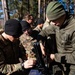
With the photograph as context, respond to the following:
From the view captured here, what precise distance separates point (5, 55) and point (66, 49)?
39.0 inches

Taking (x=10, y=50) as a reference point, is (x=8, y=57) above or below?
below

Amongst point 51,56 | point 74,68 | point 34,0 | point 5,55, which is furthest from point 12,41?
point 34,0

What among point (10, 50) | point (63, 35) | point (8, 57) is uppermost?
point (63, 35)

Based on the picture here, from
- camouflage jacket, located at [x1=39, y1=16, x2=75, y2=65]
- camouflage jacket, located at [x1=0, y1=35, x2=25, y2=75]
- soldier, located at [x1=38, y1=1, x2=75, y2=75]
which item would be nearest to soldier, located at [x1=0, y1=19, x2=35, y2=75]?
camouflage jacket, located at [x1=0, y1=35, x2=25, y2=75]

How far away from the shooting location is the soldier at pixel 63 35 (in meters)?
4.43

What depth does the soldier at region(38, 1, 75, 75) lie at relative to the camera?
174 inches

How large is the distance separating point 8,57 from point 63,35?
932 mm

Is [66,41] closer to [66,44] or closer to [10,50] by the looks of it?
[66,44]

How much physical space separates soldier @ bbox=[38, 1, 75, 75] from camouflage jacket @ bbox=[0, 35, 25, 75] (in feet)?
1.73

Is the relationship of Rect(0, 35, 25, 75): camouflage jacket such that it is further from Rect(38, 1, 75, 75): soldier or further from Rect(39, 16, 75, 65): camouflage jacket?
Rect(39, 16, 75, 65): camouflage jacket

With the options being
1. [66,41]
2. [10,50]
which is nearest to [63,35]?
[66,41]

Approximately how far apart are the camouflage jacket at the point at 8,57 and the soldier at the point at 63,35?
53 centimetres

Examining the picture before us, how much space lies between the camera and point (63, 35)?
A: 180 inches

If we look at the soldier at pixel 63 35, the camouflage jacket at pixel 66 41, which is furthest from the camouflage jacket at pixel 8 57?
the camouflage jacket at pixel 66 41
